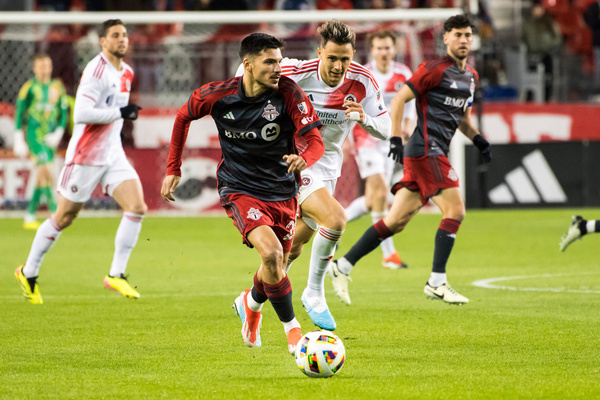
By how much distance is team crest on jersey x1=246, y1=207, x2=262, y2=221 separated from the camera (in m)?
5.71

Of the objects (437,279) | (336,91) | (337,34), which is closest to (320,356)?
(337,34)

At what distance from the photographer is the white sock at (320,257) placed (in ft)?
21.9

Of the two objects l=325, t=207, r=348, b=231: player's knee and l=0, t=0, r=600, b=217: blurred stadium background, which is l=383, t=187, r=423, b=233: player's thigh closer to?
l=325, t=207, r=348, b=231: player's knee

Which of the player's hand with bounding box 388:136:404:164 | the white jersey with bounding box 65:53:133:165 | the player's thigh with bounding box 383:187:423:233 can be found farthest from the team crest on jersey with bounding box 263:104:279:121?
the white jersey with bounding box 65:53:133:165

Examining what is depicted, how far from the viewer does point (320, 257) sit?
6.82 m

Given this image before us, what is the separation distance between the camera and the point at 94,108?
8469 millimetres

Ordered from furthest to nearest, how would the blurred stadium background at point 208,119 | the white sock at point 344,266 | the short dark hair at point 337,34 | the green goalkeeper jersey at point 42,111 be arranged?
1. the blurred stadium background at point 208,119
2. the green goalkeeper jersey at point 42,111
3. the white sock at point 344,266
4. the short dark hair at point 337,34

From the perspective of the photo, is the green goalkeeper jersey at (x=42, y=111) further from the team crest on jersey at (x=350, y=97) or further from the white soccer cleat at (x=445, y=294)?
the team crest on jersey at (x=350, y=97)

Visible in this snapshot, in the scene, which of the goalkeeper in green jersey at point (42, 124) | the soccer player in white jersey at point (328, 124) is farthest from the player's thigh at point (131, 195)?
the goalkeeper in green jersey at point (42, 124)

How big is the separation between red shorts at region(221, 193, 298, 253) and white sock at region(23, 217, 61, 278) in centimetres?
298

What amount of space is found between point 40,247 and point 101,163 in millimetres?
852

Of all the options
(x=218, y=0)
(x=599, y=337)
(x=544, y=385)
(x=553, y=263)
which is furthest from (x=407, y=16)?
(x=544, y=385)

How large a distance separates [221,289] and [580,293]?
3.05 metres

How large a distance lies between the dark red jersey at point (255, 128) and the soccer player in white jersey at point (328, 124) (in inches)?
25.7
